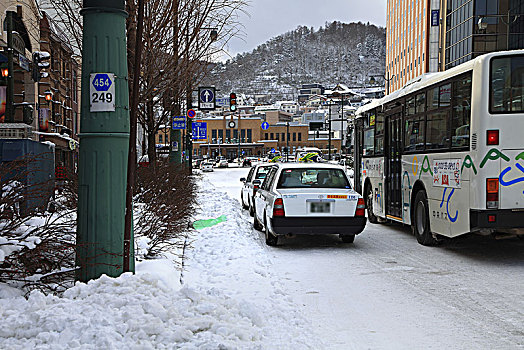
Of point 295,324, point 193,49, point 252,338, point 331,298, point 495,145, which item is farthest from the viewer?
point 193,49

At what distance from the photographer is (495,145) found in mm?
9453

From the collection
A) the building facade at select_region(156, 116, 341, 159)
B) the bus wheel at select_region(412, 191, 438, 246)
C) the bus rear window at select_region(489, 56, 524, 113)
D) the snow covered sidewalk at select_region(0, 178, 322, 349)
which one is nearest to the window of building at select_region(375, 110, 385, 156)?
the bus wheel at select_region(412, 191, 438, 246)

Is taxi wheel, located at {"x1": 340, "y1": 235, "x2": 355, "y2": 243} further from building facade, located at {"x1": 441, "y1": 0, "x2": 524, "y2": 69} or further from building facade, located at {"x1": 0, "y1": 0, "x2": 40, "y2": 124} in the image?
building facade, located at {"x1": 441, "y1": 0, "x2": 524, "y2": 69}

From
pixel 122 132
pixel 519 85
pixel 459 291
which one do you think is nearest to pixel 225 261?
pixel 459 291

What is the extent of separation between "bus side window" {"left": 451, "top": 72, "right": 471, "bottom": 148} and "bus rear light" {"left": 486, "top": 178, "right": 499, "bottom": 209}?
0.76 m

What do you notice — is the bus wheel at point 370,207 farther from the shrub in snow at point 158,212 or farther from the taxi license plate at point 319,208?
the shrub in snow at point 158,212

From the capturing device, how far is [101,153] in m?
5.22

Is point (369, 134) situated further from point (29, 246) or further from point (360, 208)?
point (29, 246)

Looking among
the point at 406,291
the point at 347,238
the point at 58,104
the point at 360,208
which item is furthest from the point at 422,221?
Result: the point at 58,104

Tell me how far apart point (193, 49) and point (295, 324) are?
906 centimetres

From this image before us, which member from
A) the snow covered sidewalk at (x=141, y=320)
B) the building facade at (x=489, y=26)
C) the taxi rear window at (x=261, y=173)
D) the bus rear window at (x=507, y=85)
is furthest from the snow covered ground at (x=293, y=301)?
the building facade at (x=489, y=26)

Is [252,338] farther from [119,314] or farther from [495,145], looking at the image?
[495,145]

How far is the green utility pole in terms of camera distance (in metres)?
5.20

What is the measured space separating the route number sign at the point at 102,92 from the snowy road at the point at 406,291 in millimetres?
2899
